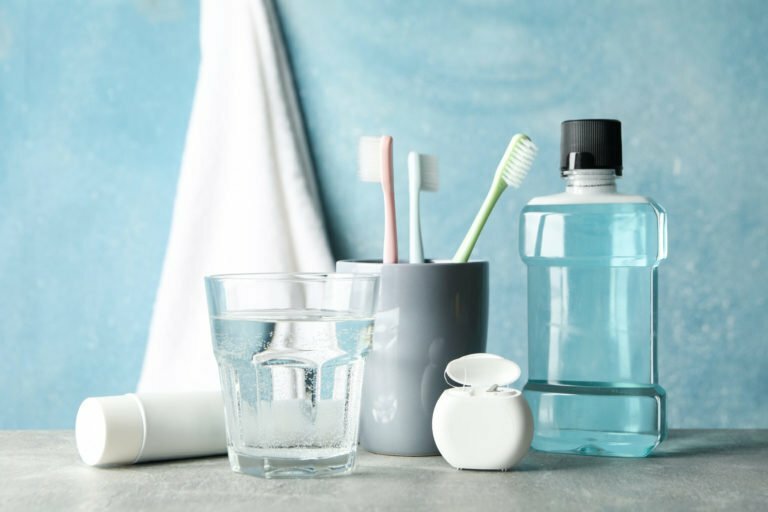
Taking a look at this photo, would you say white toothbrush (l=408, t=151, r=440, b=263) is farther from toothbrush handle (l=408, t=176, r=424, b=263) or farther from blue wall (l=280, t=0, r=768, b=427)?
blue wall (l=280, t=0, r=768, b=427)

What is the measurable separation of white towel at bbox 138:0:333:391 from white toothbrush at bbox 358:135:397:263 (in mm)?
216

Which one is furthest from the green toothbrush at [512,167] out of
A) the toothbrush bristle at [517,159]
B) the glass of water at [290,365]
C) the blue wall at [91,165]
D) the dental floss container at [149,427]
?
the blue wall at [91,165]

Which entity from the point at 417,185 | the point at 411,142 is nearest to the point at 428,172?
the point at 417,185

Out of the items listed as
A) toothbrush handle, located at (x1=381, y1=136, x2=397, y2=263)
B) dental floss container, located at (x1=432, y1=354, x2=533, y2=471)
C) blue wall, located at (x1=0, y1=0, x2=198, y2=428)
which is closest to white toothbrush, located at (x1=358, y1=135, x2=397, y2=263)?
toothbrush handle, located at (x1=381, y1=136, x2=397, y2=263)

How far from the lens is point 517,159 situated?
0.71 meters

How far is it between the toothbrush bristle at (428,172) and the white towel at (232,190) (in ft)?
0.75

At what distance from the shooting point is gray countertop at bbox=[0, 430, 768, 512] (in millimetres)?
581

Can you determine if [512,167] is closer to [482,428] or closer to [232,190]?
[482,428]

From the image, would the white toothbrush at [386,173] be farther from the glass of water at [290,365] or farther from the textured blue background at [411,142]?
the textured blue background at [411,142]

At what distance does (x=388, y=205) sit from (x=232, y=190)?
0.97ft

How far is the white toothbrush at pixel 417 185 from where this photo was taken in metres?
0.73

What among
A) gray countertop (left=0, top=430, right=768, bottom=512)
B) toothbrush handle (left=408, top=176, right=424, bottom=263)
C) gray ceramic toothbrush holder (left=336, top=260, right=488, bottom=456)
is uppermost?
toothbrush handle (left=408, top=176, right=424, bottom=263)

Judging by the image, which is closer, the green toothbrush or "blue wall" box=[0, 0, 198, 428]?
the green toothbrush

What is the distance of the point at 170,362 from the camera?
98 centimetres
